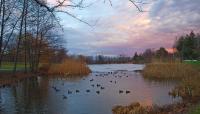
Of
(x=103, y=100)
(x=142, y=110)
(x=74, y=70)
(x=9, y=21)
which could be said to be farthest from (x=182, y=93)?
(x=74, y=70)

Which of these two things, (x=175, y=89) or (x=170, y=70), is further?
(x=170, y=70)

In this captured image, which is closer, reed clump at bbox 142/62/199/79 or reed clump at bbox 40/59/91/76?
reed clump at bbox 142/62/199/79

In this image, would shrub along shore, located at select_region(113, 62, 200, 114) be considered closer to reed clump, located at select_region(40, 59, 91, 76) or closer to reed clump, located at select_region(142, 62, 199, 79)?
reed clump, located at select_region(142, 62, 199, 79)

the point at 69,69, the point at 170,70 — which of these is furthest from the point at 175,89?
the point at 69,69

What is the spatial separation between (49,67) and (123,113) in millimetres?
45861

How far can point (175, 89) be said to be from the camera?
27453 millimetres

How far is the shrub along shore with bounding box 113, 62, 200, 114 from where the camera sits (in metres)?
17.7

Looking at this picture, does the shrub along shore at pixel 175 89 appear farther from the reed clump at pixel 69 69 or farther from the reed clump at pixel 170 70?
the reed clump at pixel 69 69

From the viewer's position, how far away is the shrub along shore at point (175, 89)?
1770 cm

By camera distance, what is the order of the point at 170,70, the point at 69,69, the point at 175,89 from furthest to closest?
the point at 69,69, the point at 170,70, the point at 175,89

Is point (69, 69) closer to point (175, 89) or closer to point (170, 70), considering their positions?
point (170, 70)

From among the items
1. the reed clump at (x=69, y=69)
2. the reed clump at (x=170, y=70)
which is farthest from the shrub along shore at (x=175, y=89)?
the reed clump at (x=69, y=69)

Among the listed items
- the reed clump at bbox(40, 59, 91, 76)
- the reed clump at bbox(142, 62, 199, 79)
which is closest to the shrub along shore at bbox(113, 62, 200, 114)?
the reed clump at bbox(142, 62, 199, 79)

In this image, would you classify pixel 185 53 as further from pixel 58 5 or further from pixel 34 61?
pixel 58 5
